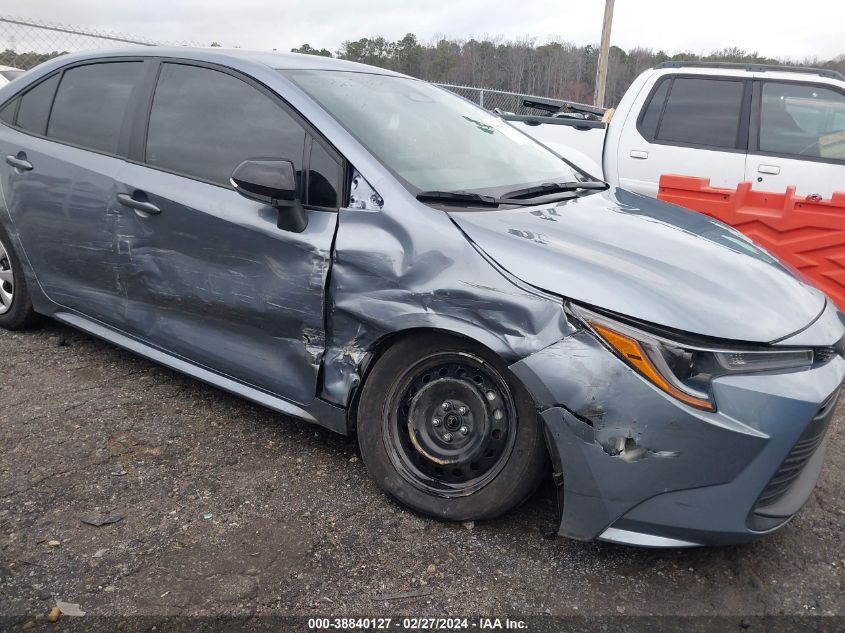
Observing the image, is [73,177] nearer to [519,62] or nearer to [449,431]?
[449,431]

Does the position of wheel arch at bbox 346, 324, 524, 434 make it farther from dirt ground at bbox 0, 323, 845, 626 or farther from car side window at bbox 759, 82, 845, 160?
car side window at bbox 759, 82, 845, 160

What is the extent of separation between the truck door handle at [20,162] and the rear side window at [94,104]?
0.62 ft

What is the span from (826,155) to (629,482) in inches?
176

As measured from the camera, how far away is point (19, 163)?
12.6 ft

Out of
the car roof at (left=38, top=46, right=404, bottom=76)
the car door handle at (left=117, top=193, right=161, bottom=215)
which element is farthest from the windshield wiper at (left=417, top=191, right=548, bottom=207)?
the car door handle at (left=117, top=193, right=161, bottom=215)

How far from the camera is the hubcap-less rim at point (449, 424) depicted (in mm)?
2506

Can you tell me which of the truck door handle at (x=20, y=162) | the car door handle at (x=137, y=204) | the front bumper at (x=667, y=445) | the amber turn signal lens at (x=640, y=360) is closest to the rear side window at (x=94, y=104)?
the truck door handle at (x=20, y=162)

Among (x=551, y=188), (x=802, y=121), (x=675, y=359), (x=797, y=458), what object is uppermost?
(x=802, y=121)

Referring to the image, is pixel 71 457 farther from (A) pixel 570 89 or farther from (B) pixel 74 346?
(A) pixel 570 89

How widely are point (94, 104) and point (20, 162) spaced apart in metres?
0.57

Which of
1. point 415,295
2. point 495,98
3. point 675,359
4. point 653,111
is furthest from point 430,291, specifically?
point 495,98

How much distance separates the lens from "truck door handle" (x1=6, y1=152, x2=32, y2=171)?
3.80 meters

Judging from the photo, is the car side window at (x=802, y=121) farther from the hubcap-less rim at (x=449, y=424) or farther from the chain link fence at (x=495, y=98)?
the chain link fence at (x=495, y=98)

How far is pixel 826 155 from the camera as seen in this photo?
552 cm
